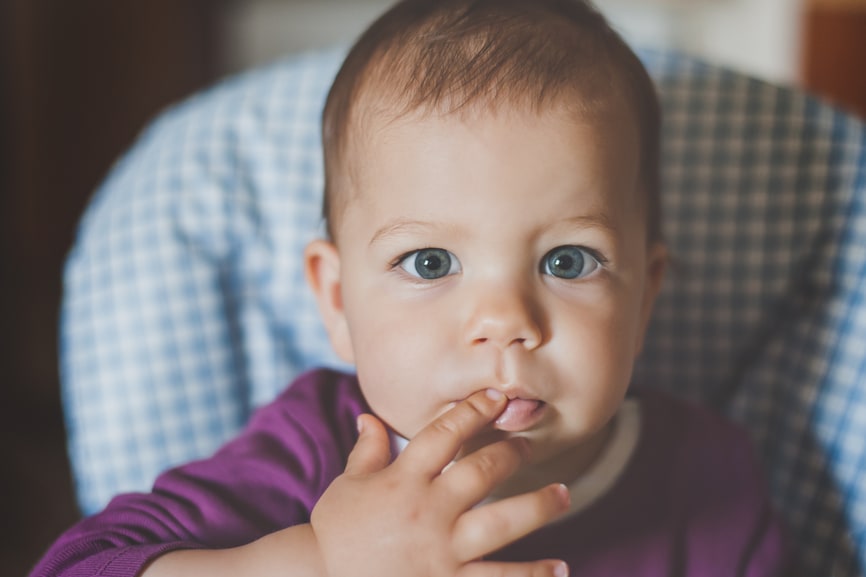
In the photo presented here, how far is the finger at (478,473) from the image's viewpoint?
442mm

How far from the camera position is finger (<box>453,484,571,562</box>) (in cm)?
43

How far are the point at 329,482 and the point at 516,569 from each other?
0.11 meters

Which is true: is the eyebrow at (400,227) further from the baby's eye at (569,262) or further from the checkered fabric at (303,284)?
the checkered fabric at (303,284)

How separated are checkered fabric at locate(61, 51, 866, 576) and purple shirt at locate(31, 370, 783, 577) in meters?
0.14

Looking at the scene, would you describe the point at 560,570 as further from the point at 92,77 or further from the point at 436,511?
the point at 92,77

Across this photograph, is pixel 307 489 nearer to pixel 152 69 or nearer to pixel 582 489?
pixel 582 489

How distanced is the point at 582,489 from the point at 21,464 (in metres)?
1.26

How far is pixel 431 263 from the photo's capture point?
0.48m

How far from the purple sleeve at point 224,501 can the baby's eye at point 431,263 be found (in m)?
0.10

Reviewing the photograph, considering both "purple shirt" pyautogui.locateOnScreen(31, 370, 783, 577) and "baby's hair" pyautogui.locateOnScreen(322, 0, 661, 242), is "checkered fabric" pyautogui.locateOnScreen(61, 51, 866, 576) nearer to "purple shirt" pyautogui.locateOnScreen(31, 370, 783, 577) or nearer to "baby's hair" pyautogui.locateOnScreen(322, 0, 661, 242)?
"purple shirt" pyautogui.locateOnScreen(31, 370, 783, 577)

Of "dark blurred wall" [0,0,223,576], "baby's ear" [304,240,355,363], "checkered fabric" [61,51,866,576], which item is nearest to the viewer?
"baby's ear" [304,240,355,363]

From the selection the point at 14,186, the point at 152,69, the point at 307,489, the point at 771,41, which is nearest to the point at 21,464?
the point at 14,186

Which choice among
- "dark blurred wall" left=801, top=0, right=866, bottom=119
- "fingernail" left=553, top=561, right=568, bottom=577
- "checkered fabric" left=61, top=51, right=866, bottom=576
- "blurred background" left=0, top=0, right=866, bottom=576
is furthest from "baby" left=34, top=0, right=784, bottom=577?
"dark blurred wall" left=801, top=0, right=866, bottom=119

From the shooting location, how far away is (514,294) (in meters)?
0.46
